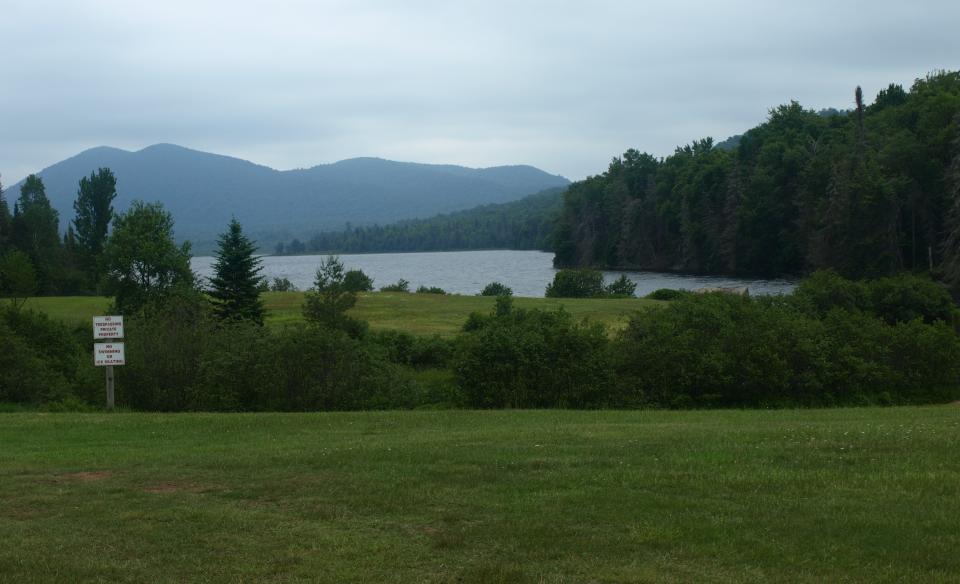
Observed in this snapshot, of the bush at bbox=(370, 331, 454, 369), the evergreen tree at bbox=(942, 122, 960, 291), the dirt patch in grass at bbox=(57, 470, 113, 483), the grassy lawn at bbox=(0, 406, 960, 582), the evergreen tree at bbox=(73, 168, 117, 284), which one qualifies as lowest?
the bush at bbox=(370, 331, 454, 369)

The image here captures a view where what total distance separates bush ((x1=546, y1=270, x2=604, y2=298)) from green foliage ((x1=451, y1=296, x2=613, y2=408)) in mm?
54107

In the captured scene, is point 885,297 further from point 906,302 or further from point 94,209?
point 94,209

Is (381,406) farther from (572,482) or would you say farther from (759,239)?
(759,239)

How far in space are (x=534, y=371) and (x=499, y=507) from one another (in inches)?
628

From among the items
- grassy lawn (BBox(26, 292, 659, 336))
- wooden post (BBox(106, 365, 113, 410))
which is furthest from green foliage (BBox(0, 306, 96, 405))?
grassy lawn (BBox(26, 292, 659, 336))

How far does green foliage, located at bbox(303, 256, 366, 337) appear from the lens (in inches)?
1517

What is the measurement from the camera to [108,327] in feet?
67.6

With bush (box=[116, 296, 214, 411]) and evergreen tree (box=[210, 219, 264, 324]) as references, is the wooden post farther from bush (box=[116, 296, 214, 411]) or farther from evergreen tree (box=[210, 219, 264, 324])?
evergreen tree (box=[210, 219, 264, 324])

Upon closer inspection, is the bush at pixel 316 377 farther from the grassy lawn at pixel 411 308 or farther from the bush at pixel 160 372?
the grassy lawn at pixel 411 308

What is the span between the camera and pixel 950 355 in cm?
2700

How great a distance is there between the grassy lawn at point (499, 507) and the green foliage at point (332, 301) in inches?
967

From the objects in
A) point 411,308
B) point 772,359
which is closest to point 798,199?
point 411,308

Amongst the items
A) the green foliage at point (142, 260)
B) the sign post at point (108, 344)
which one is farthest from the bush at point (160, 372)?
the green foliage at point (142, 260)

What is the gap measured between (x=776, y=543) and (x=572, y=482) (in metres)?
2.76
